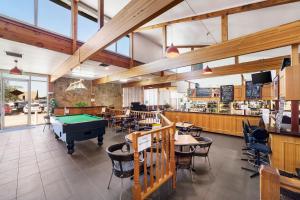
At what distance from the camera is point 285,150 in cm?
296

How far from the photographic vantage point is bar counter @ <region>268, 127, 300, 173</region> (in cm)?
286

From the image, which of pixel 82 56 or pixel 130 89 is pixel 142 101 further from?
pixel 82 56

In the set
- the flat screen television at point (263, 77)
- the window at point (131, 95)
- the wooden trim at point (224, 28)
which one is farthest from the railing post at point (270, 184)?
the window at point (131, 95)

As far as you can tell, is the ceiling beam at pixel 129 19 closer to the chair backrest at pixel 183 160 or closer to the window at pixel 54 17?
the window at pixel 54 17

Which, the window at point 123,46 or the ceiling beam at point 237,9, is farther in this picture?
the window at point 123,46

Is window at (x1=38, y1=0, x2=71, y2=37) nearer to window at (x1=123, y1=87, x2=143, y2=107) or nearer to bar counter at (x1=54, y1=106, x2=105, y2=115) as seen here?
bar counter at (x1=54, y1=106, x2=105, y2=115)

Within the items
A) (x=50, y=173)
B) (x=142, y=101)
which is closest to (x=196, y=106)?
(x=142, y=101)

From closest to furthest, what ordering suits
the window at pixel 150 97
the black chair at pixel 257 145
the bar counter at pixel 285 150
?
the bar counter at pixel 285 150 → the black chair at pixel 257 145 → the window at pixel 150 97

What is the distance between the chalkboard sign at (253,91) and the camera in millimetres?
7246

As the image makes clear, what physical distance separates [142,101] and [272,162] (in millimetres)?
10558

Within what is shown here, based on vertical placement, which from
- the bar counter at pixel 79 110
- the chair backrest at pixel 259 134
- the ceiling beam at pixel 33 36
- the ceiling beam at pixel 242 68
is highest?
the ceiling beam at pixel 33 36

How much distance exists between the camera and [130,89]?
12.3m

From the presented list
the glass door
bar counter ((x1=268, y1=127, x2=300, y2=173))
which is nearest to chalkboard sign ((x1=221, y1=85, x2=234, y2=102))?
bar counter ((x1=268, y1=127, x2=300, y2=173))

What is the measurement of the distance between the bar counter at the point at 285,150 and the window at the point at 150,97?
425 inches
